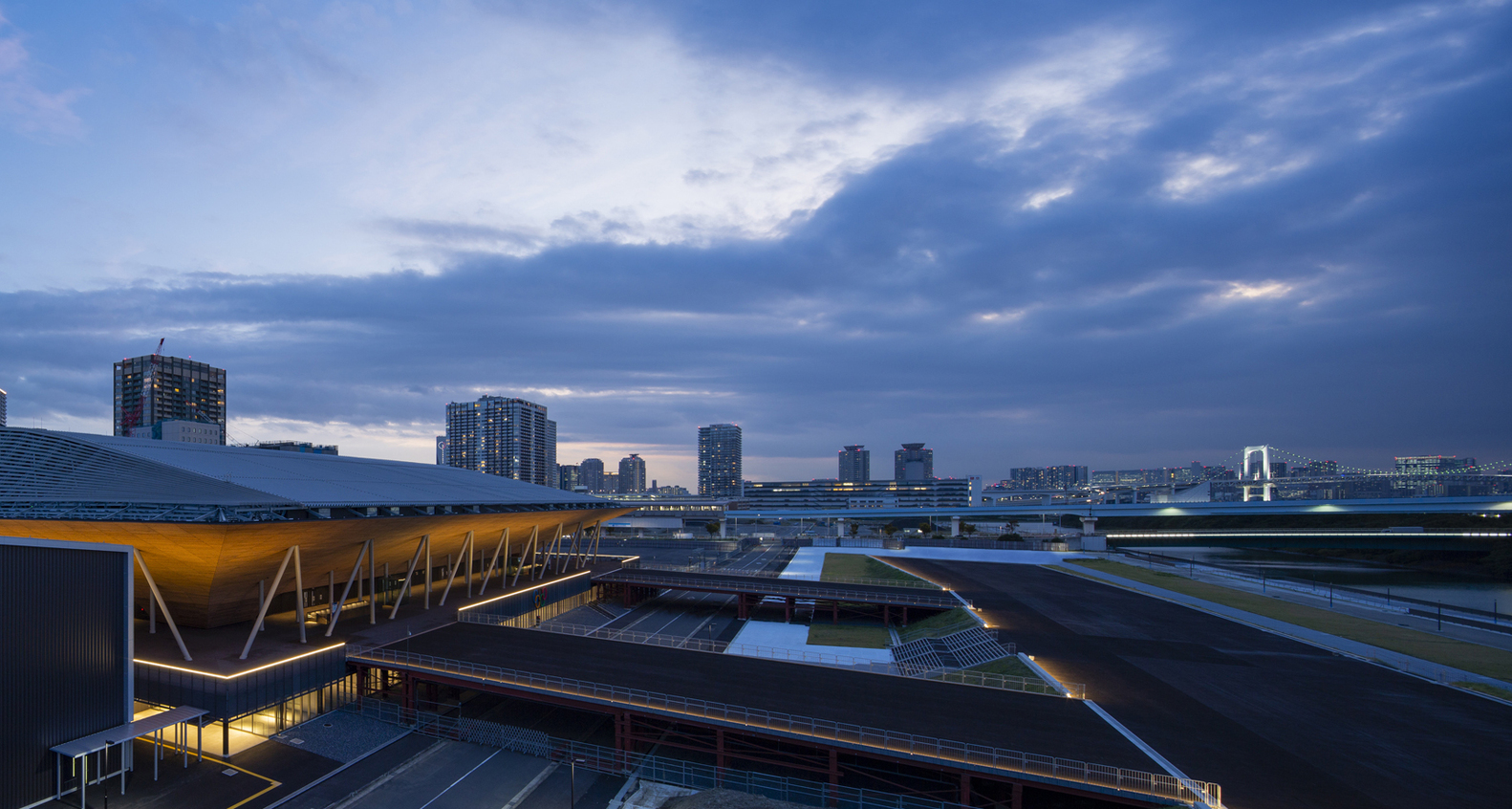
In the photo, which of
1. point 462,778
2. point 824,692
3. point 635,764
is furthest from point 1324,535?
point 462,778

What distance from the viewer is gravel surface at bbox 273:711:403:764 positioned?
24156mm

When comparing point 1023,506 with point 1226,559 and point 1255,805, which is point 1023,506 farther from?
point 1255,805

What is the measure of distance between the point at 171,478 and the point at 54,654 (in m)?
10.5

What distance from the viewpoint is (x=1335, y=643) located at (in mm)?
32781

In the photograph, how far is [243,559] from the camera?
27500 millimetres

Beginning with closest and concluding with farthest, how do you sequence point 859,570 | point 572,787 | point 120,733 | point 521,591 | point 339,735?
point 120,733 < point 572,787 < point 339,735 < point 521,591 < point 859,570

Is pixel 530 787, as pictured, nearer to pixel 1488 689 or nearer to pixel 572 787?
pixel 572 787

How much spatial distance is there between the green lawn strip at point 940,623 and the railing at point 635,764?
2023 centimetres

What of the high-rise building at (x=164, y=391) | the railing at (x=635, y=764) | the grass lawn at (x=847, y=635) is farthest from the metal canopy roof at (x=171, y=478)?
the high-rise building at (x=164, y=391)

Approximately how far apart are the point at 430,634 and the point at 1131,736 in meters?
34.8

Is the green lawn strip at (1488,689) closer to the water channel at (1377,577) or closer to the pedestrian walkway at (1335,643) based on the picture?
the pedestrian walkway at (1335,643)

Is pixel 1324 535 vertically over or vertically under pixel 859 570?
under

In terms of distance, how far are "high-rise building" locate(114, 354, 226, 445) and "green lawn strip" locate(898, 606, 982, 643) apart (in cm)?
17446

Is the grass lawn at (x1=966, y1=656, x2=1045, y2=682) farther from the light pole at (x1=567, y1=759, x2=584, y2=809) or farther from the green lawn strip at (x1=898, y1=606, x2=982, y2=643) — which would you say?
the light pole at (x1=567, y1=759, x2=584, y2=809)
